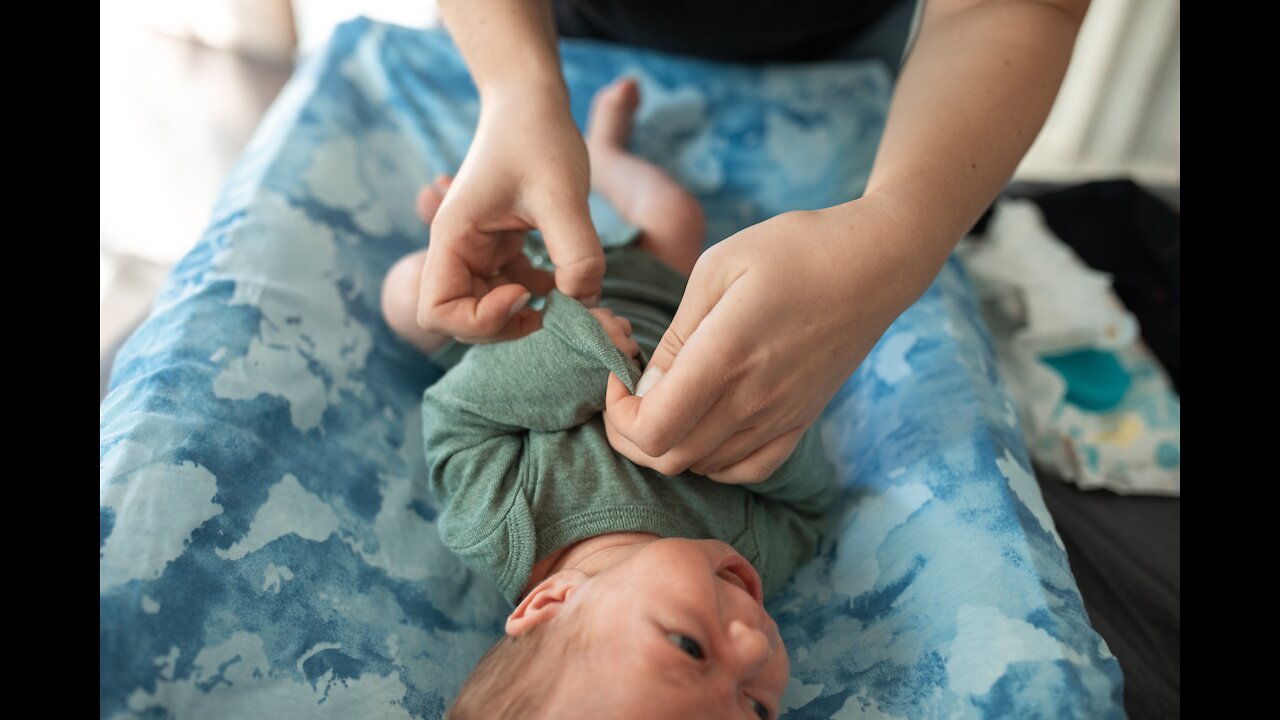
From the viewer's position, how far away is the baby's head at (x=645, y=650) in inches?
27.6

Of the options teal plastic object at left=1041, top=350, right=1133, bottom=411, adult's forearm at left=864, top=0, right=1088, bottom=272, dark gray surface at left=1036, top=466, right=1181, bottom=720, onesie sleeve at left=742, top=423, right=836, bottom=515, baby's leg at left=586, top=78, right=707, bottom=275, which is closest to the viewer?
adult's forearm at left=864, top=0, right=1088, bottom=272

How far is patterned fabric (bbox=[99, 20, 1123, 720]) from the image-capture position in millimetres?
770

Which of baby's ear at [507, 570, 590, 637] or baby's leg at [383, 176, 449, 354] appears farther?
baby's leg at [383, 176, 449, 354]

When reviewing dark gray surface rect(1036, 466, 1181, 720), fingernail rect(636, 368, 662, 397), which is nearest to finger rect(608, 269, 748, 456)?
fingernail rect(636, 368, 662, 397)

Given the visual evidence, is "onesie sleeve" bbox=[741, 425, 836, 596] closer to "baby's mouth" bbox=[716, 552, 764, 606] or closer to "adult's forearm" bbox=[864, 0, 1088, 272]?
"baby's mouth" bbox=[716, 552, 764, 606]

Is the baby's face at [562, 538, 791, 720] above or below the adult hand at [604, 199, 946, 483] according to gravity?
below

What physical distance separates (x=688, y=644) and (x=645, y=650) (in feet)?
0.13

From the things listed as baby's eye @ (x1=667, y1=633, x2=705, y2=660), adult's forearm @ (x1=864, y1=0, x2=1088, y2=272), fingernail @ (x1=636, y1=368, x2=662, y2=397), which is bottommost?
baby's eye @ (x1=667, y1=633, x2=705, y2=660)

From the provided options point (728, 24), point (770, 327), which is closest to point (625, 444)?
point (770, 327)

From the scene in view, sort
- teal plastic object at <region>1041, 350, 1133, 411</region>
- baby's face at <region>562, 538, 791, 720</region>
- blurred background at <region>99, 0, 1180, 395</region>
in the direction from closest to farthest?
1. baby's face at <region>562, 538, 791, 720</region>
2. teal plastic object at <region>1041, 350, 1133, 411</region>
3. blurred background at <region>99, 0, 1180, 395</region>

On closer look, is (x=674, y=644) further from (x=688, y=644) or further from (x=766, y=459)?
(x=766, y=459)

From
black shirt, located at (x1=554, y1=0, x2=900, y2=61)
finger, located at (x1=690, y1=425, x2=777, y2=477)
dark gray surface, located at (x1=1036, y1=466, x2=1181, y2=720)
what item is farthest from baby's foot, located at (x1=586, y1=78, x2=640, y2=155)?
dark gray surface, located at (x1=1036, y1=466, x2=1181, y2=720)

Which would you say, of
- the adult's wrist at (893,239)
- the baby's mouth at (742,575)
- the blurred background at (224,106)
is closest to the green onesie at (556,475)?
the baby's mouth at (742,575)

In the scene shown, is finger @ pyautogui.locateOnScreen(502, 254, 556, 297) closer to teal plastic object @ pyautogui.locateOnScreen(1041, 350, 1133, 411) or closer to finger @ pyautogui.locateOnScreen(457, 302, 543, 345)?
finger @ pyautogui.locateOnScreen(457, 302, 543, 345)
